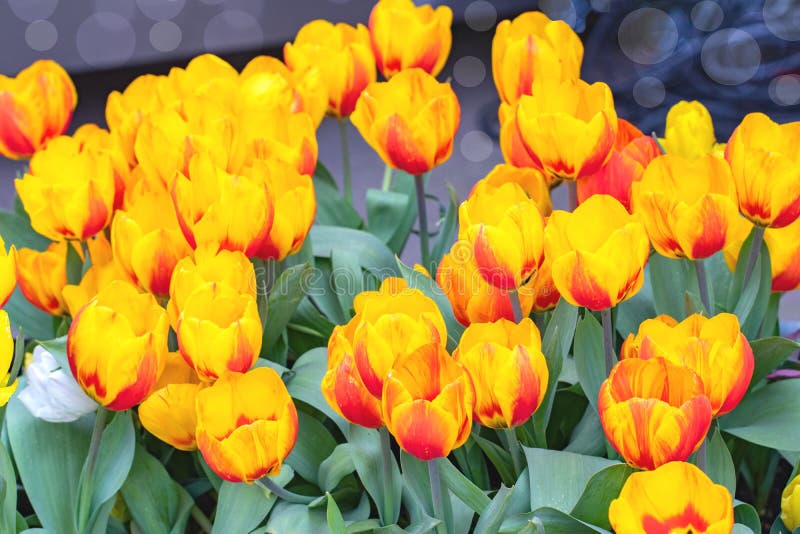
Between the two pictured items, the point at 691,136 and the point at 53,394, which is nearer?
the point at 53,394

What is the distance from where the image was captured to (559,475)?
0.57 m

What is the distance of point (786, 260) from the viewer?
66 centimetres

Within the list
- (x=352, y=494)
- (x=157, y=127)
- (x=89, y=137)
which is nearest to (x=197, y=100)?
(x=157, y=127)

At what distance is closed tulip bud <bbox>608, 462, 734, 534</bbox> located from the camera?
1.47ft

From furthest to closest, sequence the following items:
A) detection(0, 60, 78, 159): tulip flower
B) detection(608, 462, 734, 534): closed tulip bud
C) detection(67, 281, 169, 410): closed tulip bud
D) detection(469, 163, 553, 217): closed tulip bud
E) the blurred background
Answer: the blurred background, detection(0, 60, 78, 159): tulip flower, detection(469, 163, 553, 217): closed tulip bud, detection(67, 281, 169, 410): closed tulip bud, detection(608, 462, 734, 534): closed tulip bud

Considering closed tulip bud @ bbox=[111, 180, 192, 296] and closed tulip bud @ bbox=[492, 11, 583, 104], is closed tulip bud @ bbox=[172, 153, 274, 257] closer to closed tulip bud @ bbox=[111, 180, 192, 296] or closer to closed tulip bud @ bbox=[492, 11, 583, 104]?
closed tulip bud @ bbox=[111, 180, 192, 296]

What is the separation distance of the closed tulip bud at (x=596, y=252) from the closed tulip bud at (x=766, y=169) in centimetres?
7

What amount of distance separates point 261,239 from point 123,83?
2.19 metres

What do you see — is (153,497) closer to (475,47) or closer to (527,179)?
(527,179)

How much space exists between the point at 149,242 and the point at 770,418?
39cm

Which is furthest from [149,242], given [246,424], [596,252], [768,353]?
[768,353]

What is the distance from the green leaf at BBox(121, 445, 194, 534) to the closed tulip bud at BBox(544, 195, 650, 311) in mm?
289

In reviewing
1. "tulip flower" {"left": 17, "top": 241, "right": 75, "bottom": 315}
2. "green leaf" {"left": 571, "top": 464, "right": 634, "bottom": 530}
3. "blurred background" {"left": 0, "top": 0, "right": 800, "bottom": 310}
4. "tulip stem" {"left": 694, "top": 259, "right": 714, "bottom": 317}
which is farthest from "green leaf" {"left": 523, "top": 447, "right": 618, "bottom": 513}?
"blurred background" {"left": 0, "top": 0, "right": 800, "bottom": 310}

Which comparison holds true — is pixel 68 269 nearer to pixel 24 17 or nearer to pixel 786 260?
pixel 786 260
